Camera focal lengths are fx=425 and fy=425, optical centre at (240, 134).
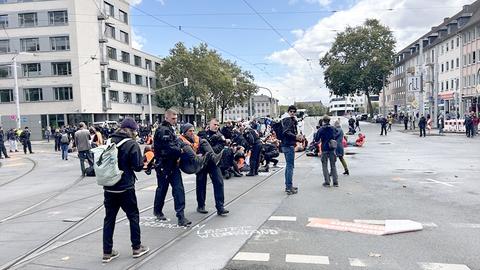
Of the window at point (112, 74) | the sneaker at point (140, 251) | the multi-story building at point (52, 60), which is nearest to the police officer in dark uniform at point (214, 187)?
the sneaker at point (140, 251)

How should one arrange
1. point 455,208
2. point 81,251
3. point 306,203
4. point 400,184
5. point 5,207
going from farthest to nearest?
point 400,184, point 5,207, point 306,203, point 455,208, point 81,251

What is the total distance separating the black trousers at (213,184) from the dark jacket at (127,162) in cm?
238

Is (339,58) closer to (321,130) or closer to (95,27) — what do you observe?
(95,27)

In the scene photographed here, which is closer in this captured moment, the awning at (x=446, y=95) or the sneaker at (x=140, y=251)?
the sneaker at (x=140, y=251)

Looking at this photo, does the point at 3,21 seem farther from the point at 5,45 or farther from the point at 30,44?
the point at 30,44

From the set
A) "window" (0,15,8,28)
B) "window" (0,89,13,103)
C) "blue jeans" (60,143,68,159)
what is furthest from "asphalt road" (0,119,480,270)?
"window" (0,15,8,28)

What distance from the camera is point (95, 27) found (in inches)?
2119

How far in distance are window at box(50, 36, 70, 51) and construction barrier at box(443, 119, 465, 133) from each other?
43035mm

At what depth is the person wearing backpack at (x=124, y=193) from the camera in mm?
5352

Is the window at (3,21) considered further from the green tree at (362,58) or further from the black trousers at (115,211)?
the black trousers at (115,211)

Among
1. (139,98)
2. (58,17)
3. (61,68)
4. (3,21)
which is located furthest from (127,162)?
(139,98)

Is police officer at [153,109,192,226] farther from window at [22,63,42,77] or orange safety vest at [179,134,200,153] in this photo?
window at [22,63,42,77]

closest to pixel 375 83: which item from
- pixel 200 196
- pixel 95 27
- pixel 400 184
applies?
pixel 95 27

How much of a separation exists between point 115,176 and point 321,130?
6709 mm
